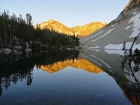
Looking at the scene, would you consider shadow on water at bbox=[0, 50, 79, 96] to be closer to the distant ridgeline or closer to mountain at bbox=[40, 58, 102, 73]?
mountain at bbox=[40, 58, 102, 73]

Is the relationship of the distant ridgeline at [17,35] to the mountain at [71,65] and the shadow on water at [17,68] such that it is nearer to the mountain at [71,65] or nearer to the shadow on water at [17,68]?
the shadow on water at [17,68]

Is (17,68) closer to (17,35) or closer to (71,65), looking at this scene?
(71,65)

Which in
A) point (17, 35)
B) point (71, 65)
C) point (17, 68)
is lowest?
point (71, 65)

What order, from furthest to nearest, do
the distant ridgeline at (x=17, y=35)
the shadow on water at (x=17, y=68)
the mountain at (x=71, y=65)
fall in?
the distant ridgeline at (x=17, y=35)
the mountain at (x=71, y=65)
the shadow on water at (x=17, y=68)

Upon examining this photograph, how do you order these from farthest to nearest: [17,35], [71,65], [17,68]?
[17,35] → [71,65] → [17,68]

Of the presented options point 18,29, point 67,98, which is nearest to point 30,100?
point 67,98

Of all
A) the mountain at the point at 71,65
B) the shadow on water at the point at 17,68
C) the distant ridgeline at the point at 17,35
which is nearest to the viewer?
the shadow on water at the point at 17,68

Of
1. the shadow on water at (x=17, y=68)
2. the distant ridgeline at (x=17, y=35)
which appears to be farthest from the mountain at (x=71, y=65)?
the distant ridgeline at (x=17, y=35)

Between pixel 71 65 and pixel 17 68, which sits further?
pixel 71 65

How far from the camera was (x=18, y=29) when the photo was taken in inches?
4658

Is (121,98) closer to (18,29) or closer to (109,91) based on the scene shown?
(109,91)

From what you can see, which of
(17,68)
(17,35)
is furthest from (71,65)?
(17,35)

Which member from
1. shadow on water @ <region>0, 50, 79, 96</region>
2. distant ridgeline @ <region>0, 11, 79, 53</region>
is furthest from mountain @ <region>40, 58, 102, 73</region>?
distant ridgeline @ <region>0, 11, 79, 53</region>

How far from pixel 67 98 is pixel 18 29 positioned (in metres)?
107
